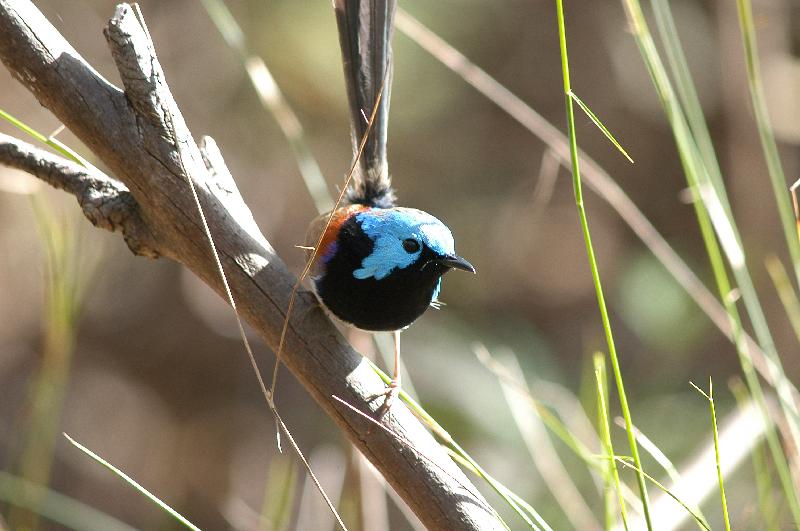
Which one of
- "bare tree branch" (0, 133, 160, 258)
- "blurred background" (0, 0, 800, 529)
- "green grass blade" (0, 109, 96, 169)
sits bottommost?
"blurred background" (0, 0, 800, 529)

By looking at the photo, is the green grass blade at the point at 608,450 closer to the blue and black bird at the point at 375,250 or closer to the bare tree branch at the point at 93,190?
the blue and black bird at the point at 375,250

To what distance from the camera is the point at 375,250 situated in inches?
73.9

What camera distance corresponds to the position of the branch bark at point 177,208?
1280 millimetres

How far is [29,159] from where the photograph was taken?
4.80 ft

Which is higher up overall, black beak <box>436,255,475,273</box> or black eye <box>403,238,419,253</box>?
black eye <box>403,238,419,253</box>

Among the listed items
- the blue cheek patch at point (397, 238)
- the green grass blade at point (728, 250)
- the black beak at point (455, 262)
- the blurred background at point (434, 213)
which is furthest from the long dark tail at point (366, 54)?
the blurred background at point (434, 213)

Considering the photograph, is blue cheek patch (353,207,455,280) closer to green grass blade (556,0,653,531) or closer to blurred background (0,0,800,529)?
green grass blade (556,0,653,531)

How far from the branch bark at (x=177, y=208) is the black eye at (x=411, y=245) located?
42 centimetres

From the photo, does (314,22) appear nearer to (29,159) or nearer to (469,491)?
(29,159)

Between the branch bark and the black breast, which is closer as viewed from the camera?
the branch bark

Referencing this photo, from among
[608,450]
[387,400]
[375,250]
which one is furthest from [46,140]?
[608,450]

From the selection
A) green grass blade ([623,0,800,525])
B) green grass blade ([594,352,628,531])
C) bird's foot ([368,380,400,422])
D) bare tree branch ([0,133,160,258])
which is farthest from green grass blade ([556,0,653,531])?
bare tree branch ([0,133,160,258])

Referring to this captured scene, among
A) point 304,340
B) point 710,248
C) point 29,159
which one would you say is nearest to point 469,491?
point 304,340

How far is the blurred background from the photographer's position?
156 inches
